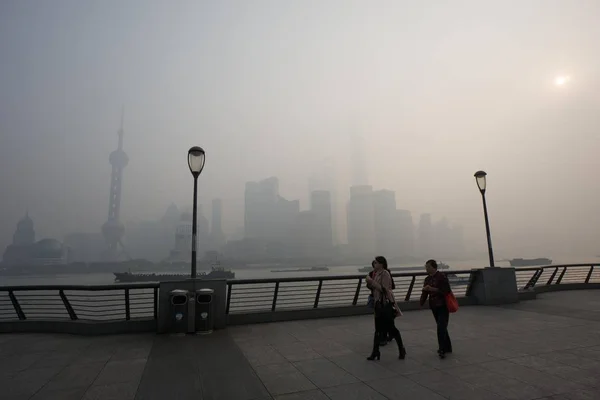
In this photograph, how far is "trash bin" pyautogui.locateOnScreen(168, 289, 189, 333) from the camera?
8.42 meters

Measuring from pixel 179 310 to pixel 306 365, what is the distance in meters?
4.00

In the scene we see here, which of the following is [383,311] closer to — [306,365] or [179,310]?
[306,365]

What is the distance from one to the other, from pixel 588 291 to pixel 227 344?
733 inches

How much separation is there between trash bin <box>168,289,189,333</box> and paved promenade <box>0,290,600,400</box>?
44cm

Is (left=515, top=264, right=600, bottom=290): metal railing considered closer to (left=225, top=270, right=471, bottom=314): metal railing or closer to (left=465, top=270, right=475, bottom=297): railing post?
(left=465, top=270, right=475, bottom=297): railing post

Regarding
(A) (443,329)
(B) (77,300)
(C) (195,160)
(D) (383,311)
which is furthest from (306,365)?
(B) (77,300)

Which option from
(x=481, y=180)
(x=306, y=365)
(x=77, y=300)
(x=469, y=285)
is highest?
(x=481, y=180)

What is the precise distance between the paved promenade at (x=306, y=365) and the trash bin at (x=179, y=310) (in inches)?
17.1

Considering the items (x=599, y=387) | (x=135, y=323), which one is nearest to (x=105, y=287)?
(x=135, y=323)

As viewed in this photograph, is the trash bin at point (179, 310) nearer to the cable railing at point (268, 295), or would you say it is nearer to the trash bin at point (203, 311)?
the trash bin at point (203, 311)

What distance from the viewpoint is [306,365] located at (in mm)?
6145

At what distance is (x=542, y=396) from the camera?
4.71 m

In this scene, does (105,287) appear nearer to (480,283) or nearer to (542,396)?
(542,396)

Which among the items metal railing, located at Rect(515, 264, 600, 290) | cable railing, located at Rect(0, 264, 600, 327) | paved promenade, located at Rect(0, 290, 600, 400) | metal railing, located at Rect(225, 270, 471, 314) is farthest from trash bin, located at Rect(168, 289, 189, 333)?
metal railing, located at Rect(515, 264, 600, 290)
